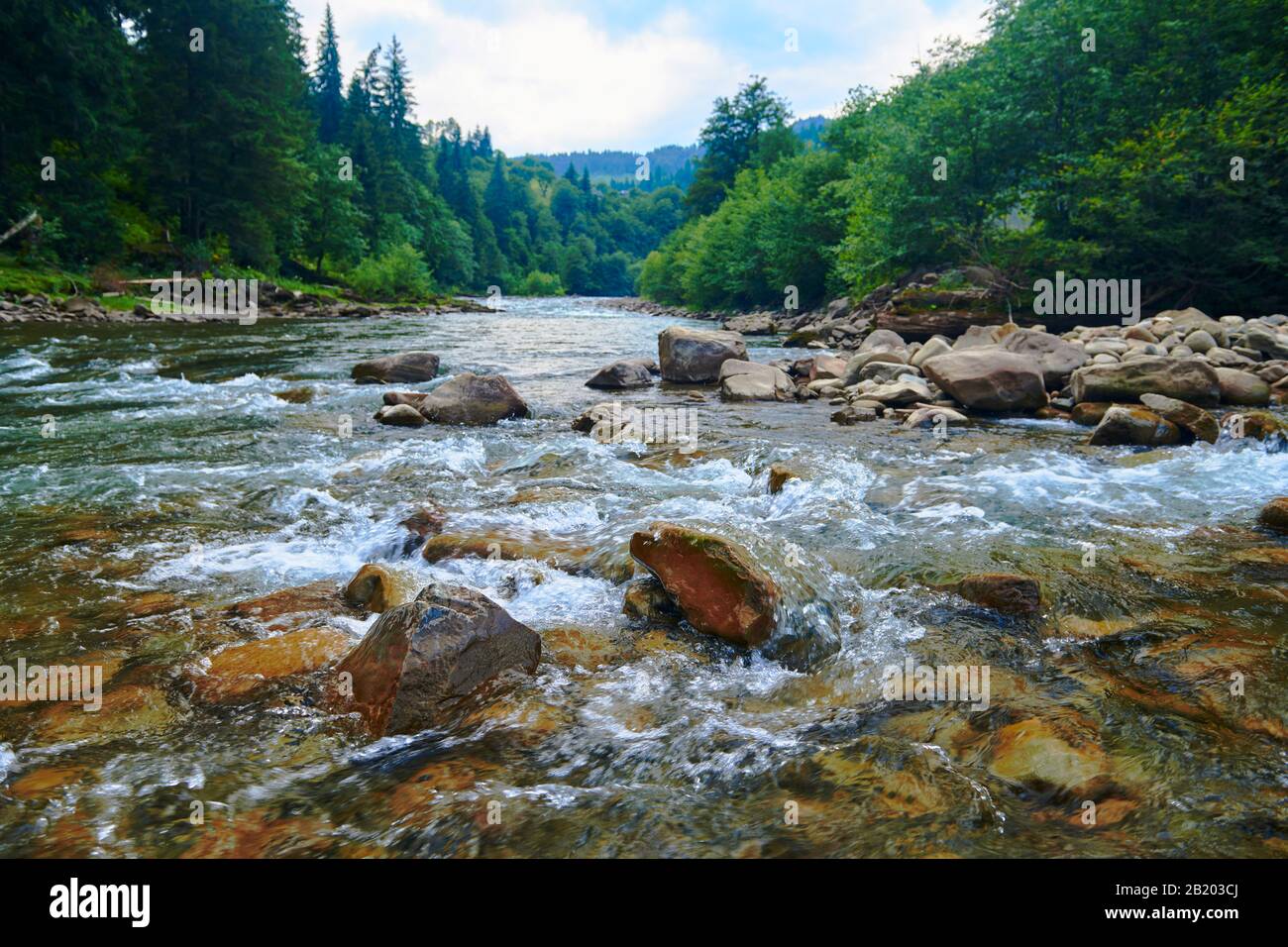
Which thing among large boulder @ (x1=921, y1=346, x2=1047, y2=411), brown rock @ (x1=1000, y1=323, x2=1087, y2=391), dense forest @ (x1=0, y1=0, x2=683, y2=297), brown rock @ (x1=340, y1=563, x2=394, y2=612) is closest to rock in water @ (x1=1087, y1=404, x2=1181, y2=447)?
large boulder @ (x1=921, y1=346, x2=1047, y2=411)

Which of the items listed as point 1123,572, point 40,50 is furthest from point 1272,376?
point 40,50

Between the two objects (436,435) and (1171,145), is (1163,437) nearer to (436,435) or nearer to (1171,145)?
(436,435)

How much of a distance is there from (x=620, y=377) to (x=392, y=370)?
4.47m

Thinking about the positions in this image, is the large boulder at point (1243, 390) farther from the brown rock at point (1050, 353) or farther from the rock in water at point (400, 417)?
the rock in water at point (400, 417)

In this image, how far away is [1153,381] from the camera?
1066 centimetres

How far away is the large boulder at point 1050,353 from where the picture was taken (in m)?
12.8

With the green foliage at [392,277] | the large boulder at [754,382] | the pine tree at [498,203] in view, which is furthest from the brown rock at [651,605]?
the pine tree at [498,203]

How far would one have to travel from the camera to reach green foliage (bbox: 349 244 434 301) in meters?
47.0

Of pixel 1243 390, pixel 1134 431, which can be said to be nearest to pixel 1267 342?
pixel 1243 390

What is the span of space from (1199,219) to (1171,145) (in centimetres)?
220

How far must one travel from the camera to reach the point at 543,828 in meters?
2.59

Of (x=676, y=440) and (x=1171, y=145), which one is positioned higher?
(x=1171, y=145)

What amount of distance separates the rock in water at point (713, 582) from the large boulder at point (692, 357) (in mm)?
10797

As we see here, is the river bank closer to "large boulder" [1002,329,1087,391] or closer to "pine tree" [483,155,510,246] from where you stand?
"large boulder" [1002,329,1087,391]
